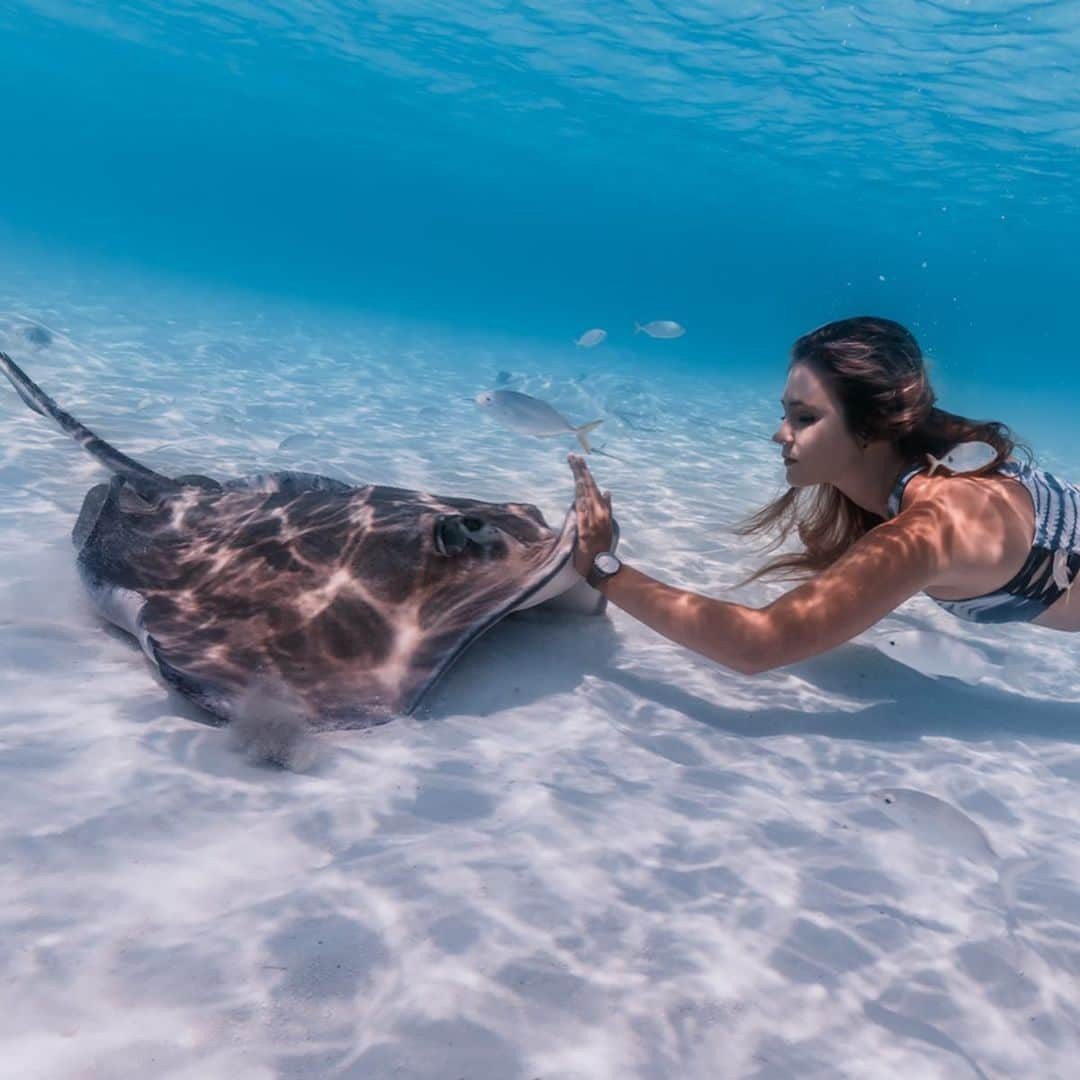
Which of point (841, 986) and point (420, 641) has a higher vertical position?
point (420, 641)

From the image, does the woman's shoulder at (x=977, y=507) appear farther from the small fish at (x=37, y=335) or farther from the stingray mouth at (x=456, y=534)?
the small fish at (x=37, y=335)

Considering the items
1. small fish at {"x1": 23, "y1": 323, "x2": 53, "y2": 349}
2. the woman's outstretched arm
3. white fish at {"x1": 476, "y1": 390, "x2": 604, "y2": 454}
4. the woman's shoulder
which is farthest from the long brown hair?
small fish at {"x1": 23, "y1": 323, "x2": 53, "y2": 349}

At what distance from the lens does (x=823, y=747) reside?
3.39m

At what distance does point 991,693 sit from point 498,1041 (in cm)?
356

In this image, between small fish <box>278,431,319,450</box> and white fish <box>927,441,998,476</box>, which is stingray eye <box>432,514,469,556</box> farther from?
small fish <box>278,431,319,450</box>

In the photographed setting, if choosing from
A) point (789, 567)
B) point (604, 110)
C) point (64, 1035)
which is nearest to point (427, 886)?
point (64, 1035)

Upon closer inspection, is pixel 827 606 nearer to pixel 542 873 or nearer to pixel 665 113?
pixel 542 873

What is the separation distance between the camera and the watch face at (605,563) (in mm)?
3463

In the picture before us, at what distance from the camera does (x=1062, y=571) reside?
3502 millimetres

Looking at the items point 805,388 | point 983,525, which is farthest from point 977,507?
point 805,388

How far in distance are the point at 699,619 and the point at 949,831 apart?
1.18 metres

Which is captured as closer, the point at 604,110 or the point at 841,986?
the point at 841,986

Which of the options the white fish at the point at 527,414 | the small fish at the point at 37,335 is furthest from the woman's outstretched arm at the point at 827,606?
the small fish at the point at 37,335

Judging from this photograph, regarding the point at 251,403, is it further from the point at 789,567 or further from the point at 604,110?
the point at 604,110
